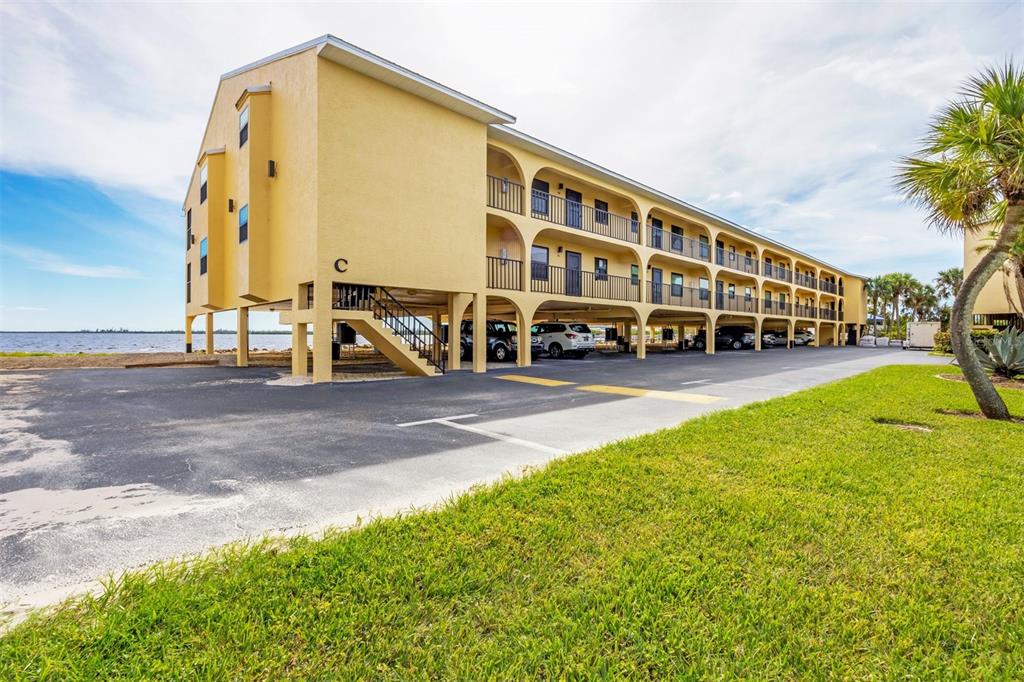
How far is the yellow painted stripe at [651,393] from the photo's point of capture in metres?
9.34

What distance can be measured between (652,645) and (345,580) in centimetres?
167

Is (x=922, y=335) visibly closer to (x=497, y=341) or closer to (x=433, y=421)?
(x=497, y=341)

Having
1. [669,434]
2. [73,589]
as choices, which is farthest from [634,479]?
[73,589]

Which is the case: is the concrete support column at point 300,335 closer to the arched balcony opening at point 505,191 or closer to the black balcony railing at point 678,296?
the arched balcony opening at point 505,191

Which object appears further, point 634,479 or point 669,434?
point 669,434

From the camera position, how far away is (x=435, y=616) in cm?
222

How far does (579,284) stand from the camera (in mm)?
19797

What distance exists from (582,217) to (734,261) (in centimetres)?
1547

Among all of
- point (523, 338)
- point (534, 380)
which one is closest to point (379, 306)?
point (534, 380)

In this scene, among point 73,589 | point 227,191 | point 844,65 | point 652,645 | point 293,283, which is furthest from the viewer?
point 227,191

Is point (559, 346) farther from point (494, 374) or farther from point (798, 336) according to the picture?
point (798, 336)

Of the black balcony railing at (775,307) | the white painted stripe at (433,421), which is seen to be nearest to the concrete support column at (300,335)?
the white painted stripe at (433,421)

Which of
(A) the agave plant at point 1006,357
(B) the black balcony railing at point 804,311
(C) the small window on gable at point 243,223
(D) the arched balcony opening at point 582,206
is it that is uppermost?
(D) the arched balcony opening at point 582,206

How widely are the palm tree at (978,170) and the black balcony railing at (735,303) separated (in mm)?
20246
